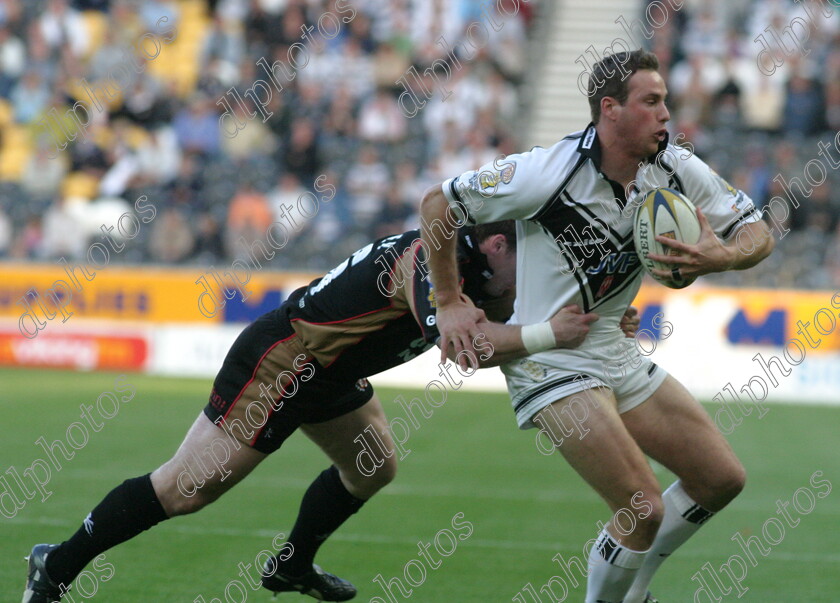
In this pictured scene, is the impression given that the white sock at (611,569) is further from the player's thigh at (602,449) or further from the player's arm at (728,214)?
the player's arm at (728,214)

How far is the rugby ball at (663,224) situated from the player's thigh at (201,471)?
196cm

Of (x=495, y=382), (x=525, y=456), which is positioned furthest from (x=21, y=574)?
(x=495, y=382)

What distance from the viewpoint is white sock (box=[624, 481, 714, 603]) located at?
17.1 feet

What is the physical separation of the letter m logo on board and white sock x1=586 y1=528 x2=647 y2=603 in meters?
10.4

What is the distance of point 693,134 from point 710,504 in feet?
40.2

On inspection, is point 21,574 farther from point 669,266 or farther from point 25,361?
point 25,361

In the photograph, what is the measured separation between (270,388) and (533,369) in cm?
123

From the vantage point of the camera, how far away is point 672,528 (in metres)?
5.25

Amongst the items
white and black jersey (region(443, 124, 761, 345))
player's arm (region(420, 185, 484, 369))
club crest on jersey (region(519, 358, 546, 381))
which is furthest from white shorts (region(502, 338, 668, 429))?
player's arm (region(420, 185, 484, 369))

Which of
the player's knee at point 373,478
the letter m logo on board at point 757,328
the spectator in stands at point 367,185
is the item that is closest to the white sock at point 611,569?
the player's knee at point 373,478

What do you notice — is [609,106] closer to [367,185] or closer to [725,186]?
[725,186]

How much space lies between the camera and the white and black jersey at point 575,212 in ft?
15.3

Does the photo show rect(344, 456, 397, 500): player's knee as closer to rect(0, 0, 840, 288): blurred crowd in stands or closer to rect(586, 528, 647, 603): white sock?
rect(586, 528, 647, 603): white sock

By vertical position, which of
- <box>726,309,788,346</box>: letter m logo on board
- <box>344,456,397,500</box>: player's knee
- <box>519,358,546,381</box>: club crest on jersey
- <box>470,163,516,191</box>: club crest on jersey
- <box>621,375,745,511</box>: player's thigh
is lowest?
<box>726,309,788,346</box>: letter m logo on board
